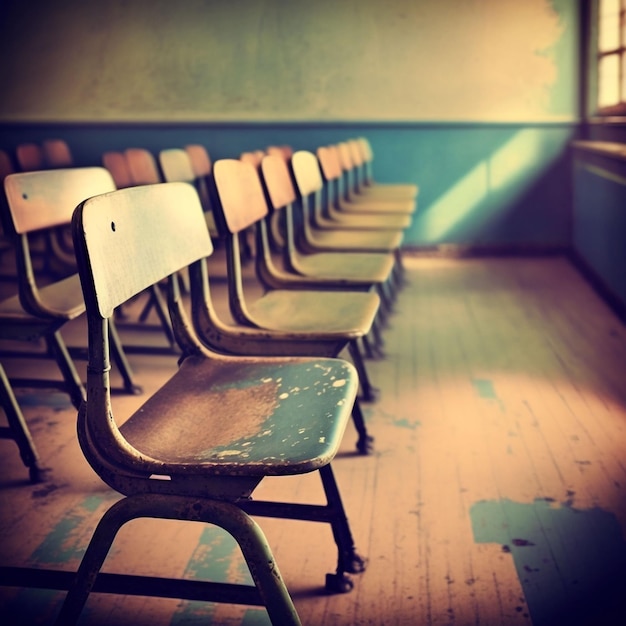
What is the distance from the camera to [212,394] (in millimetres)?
1551

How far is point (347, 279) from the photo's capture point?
8.60 ft

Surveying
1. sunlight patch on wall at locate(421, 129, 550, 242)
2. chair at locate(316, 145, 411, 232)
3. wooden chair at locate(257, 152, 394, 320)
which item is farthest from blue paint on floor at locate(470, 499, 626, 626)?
sunlight patch on wall at locate(421, 129, 550, 242)

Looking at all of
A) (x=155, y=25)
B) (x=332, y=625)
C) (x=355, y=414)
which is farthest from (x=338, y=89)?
(x=332, y=625)

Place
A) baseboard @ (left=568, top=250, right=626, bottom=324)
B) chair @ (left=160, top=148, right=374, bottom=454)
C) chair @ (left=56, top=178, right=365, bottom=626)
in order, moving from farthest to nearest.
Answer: baseboard @ (left=568, top=250, right=626, bottom=324) → chair @ (left=160, top=148, right=374, bottom=454) → chair @ (left=56, top=178, right=365, bottom=626)

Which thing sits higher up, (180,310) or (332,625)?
(180,310)

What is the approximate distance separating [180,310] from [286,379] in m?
0.27

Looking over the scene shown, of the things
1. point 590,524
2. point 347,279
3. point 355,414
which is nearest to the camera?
point 590,524

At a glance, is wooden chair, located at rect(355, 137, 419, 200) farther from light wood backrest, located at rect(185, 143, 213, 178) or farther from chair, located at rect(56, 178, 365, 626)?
chair, located at rect(56, 178, 365, 626)

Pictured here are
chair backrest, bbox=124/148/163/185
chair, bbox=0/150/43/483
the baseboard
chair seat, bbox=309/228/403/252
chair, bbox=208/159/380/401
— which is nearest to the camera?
chair, bbox=208/159/380/401

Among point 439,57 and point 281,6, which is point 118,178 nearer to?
point 281,6

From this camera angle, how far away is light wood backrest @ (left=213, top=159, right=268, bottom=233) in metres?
2.02

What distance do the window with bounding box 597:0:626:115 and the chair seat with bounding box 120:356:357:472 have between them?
3.63 metres

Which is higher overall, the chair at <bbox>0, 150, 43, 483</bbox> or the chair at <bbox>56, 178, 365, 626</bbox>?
the chair at <bbox>56, 178, 365, 626</bbox>

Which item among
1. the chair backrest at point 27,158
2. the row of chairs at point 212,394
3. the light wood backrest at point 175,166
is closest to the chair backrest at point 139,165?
the light wood backrest at point 175,166
